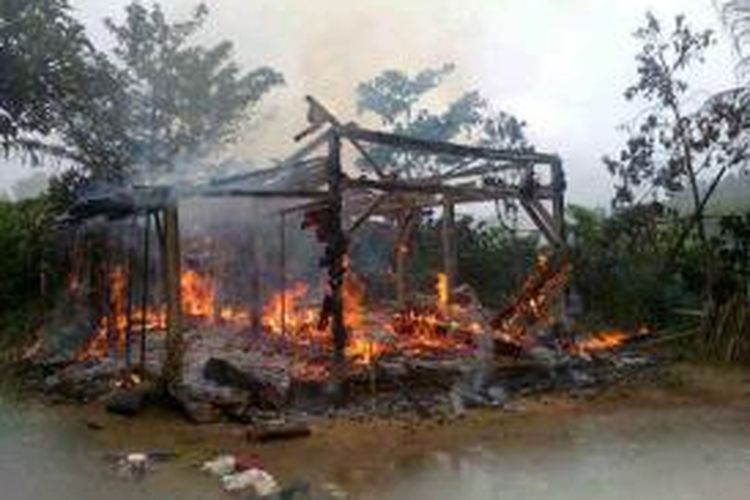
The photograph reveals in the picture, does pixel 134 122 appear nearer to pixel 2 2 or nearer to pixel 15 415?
pixel 2 2

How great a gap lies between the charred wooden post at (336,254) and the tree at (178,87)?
1786cm

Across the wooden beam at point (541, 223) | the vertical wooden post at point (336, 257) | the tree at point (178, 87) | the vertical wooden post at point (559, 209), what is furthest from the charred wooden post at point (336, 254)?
the tree at point (178, 87)

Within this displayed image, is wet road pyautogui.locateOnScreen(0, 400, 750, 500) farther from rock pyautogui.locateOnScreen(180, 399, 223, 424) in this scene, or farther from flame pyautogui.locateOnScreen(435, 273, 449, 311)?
flame pyautogui.locateOnScreen(435, 273, 449, 311)

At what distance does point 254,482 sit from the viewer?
34.7 ft

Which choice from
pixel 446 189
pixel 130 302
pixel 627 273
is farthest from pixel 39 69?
pixel 627 273

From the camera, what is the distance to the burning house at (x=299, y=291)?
15.0m

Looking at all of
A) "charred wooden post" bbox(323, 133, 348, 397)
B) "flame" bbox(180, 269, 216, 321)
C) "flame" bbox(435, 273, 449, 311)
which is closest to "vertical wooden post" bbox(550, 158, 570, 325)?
"flame" bbox(435, 273, 449, 311)

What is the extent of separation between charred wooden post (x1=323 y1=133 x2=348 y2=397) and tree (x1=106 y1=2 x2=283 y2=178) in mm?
17863

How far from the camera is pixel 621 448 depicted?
1253 cm

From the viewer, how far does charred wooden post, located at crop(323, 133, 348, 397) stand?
1488 centimetres

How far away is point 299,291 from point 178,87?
14099 millimetres

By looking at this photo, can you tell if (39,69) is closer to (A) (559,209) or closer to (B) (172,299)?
(B) (172,299)

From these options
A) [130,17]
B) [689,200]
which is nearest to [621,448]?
[130,17]

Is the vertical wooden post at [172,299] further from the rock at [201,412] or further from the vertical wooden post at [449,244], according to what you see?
the vertical wooden post at [449,244]
